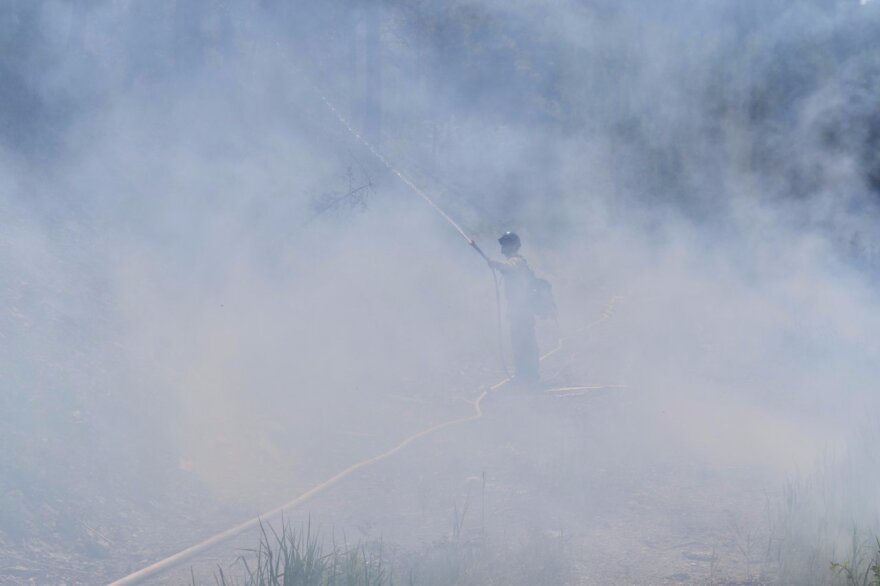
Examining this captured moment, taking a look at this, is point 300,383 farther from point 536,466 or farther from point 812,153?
point 812,153

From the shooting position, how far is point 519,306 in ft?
28.7

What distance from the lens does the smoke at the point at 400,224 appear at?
22.9 ft

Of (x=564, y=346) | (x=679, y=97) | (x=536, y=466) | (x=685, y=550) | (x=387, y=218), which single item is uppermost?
(x=679, y=97)

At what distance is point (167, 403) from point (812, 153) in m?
12.0

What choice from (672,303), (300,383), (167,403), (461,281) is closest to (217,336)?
(300,383)

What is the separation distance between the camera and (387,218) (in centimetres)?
1135

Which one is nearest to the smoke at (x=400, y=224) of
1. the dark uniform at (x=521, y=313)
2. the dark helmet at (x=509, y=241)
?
the dark uniform at (x=521, y=313)

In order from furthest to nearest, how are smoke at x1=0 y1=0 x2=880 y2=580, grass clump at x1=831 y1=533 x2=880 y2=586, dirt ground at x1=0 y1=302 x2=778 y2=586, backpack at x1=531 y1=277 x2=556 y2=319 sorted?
backpack at x1=531 y1=277 x2=556 y2=319 < smoke at x1=0 y1=0 x2=880 y2=580 < dirt ground at x1=0 y1=302 x2=778 y2=586 < grass clump at x1=831 y1=533 x2=880 y2=586

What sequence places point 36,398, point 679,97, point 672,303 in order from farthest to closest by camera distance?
point 679,97
point 672,303
point 36,398

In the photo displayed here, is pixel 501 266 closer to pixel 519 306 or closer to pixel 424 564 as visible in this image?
pixel 519 306

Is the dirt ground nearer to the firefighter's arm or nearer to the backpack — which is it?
the backpack

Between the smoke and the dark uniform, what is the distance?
25.2 inches

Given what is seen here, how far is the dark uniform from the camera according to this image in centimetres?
866

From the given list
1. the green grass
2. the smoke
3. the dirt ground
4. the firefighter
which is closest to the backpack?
the firefighter
